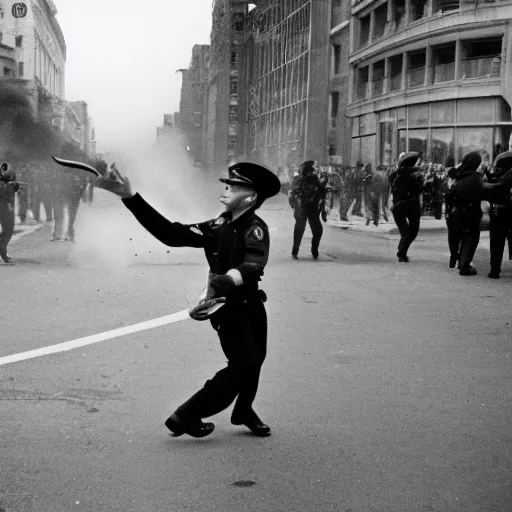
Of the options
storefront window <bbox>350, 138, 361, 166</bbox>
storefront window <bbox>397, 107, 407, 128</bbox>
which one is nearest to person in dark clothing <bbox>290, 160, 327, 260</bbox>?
storefront window <bbox>397, 107, 407, 128</bbox>

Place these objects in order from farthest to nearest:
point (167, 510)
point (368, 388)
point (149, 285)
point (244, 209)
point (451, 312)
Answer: point (149, 285) → point (451, 312) → point (368, 388) → point (244, 209) → point (167, 510)

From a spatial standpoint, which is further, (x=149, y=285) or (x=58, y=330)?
(x=149, y=285)

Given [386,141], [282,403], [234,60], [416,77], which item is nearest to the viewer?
[282,403]

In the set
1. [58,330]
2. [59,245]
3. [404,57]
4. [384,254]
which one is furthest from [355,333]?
[404,57]

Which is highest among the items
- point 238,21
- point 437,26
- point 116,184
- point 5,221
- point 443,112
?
point 238,21

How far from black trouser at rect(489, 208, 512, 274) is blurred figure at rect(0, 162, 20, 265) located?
7150mm

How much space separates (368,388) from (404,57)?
36.8 m

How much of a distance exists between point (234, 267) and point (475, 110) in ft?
108

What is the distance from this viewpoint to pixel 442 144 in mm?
38188

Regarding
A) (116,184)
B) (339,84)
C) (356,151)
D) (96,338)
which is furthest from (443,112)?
(116,184)

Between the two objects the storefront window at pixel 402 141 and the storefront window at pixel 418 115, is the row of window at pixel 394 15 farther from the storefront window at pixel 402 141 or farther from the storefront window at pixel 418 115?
the storefront window at pixel 402 141

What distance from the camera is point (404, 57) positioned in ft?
137

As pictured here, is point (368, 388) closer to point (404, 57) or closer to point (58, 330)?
point (58, 330)

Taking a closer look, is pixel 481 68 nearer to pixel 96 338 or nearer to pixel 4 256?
pixel 4 256
